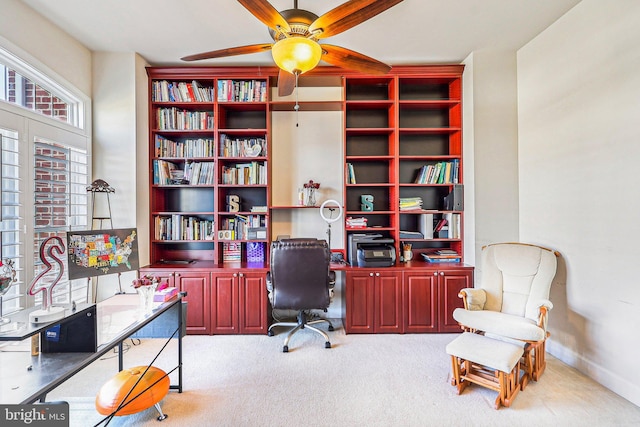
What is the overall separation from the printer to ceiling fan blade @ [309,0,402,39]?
2040mm

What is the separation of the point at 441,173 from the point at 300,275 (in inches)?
79.2

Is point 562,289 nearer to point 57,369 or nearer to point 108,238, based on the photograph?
point 57,369

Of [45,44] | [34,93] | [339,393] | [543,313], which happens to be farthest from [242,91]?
[543,313]

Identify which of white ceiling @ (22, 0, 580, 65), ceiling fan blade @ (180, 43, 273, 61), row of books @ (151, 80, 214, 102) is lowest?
ceiling fan blade @ (180, 43, 273, 61)

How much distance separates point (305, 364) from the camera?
247 centimetres

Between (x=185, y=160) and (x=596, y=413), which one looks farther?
(x=185, y=160)

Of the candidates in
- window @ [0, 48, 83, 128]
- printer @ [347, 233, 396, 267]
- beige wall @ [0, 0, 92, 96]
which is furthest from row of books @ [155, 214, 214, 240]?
printer @ [347, 233, 396, 267]

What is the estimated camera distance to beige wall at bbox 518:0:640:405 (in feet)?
6.54

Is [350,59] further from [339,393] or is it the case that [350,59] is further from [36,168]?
[36,168]

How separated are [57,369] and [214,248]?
2201 millimetres

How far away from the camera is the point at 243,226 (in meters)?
3.31

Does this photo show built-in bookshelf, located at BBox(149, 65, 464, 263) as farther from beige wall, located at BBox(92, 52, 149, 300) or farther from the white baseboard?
the white baseboard

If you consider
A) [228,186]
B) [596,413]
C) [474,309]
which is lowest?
[596,413]

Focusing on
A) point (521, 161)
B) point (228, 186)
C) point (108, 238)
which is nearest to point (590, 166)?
point (521, 161)
